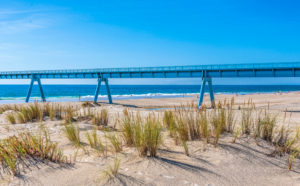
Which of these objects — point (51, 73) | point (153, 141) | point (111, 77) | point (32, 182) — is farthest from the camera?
point (51, 73)

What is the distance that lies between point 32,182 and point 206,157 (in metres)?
2.87

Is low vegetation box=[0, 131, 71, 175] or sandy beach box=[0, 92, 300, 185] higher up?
low vegetation box=[0, 131, 71, 175]

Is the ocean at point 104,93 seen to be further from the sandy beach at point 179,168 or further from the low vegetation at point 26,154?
the low vegetation at point 26,154

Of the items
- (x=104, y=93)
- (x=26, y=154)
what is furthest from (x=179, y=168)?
(x=104, y=93)

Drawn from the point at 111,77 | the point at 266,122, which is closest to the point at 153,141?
the point at 266,122

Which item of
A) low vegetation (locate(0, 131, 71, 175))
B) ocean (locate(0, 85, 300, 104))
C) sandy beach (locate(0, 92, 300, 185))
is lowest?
ocean (locate(0, 85, 300, 104))

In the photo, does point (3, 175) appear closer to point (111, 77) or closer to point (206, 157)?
point (206, 157)

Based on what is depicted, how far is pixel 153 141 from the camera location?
3.94 meters

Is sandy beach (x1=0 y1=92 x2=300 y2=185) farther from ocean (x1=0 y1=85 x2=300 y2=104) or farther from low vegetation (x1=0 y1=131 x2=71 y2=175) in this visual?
ocean (x1=0 y1=85 x2=300 y2=104)

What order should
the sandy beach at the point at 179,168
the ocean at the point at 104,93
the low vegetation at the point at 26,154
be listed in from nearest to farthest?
the sandy beach at the point at 179,168 → the low vegetation at the point at 26,154 → the ocean at the point at 104,93

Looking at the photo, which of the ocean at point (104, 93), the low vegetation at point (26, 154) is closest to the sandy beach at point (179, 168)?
the low vegetation at point (26, 154)

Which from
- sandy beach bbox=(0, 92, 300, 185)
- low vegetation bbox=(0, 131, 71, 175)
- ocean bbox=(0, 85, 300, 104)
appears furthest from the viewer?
ocean bbox=(0, 85, 300, 104)

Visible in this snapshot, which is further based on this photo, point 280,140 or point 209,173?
point 280,140

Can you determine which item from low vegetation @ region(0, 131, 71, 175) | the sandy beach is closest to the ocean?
the sandy beach
